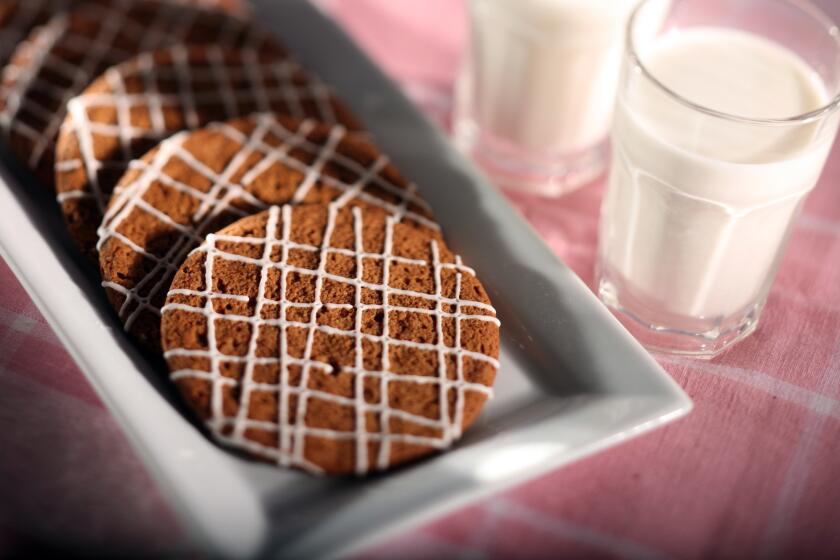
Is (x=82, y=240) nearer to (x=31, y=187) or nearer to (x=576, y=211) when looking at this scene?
(x=31, y=187)

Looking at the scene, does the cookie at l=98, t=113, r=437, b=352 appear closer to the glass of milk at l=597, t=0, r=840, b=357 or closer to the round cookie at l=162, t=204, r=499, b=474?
the round cookie at l=162, t=204, r=499, b=474

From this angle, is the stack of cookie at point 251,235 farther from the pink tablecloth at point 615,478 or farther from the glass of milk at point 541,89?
the glass of milk at point 541,89

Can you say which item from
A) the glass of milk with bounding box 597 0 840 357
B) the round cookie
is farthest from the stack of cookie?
the glass of milk with bounding box 597 0 840 357

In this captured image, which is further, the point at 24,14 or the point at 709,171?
the point at 24,14

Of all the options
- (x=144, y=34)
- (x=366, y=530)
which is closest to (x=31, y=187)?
(x=144, y=34)

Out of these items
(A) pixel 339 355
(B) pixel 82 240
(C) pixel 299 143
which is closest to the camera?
(A) pixel 339 355

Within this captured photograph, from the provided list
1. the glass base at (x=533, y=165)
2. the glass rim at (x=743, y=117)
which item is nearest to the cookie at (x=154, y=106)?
the glass base at (x=533, y=165)

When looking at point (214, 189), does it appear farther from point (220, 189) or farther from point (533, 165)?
point (533, 165)

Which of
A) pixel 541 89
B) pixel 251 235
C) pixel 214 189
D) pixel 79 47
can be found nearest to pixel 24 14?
pixel 79 47
